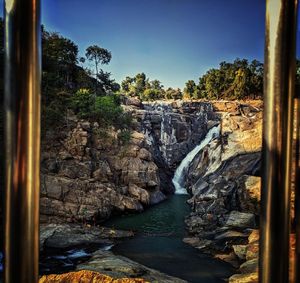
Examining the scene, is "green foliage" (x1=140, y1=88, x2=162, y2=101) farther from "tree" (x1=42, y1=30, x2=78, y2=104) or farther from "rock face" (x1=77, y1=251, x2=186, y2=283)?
"rock face" (x1=77, y1=251, x2=186, y2=283)

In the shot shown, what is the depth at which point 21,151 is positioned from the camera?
1.52 ft

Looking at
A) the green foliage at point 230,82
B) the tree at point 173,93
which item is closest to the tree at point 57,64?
the green foliage at point 230,82

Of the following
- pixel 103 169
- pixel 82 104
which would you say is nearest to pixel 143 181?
pixel 103 169

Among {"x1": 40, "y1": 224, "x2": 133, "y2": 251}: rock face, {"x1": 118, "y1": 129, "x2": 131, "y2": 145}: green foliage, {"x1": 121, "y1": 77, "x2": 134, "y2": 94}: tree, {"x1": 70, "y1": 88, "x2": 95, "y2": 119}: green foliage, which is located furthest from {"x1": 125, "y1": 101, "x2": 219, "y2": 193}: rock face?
{"x1": 121, "y1": 77, "x2": 134, "y2": 94}: tree

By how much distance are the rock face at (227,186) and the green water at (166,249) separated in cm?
64

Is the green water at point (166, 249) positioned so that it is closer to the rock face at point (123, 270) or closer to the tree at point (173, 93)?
the rock face at point (123, 270)

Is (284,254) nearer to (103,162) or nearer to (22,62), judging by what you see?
(22,62)

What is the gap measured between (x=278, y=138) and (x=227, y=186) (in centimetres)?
1125

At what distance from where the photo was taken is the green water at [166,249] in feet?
20.4

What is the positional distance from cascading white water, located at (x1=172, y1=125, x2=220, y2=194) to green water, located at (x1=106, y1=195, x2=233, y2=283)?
439 centimetres

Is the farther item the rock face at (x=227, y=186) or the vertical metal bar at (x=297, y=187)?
the rock face at (x=227, y=186)

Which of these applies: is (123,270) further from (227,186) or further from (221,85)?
(221,85)

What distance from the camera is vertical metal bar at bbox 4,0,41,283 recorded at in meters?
0.46

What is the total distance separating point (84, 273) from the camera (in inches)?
141
